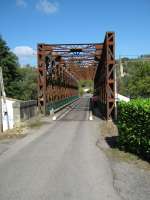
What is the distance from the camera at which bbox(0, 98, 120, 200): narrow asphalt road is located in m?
7.06

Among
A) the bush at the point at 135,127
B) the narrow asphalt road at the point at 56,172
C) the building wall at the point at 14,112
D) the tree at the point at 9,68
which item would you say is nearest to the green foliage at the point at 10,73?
the tree at the point at 9,68

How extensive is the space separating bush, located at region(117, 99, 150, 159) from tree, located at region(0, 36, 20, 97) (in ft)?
113

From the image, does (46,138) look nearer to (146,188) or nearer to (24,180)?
(24,180)

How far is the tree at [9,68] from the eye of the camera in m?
44.5

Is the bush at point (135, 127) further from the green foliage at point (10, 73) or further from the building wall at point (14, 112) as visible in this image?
the green foliage at point (10, 73)

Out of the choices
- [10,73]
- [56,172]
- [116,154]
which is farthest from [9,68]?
[56,172]

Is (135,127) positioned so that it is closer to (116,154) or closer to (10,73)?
(116,154)

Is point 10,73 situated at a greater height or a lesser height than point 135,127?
greater

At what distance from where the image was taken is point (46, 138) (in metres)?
16.2

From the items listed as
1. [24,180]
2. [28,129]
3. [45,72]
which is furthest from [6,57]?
[24,180]

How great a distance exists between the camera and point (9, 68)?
4616 centimetres

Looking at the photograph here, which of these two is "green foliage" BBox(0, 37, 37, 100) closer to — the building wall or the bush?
the building wall

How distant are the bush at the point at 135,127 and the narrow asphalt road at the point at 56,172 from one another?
116 centimetres

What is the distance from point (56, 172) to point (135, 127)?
3.44m
